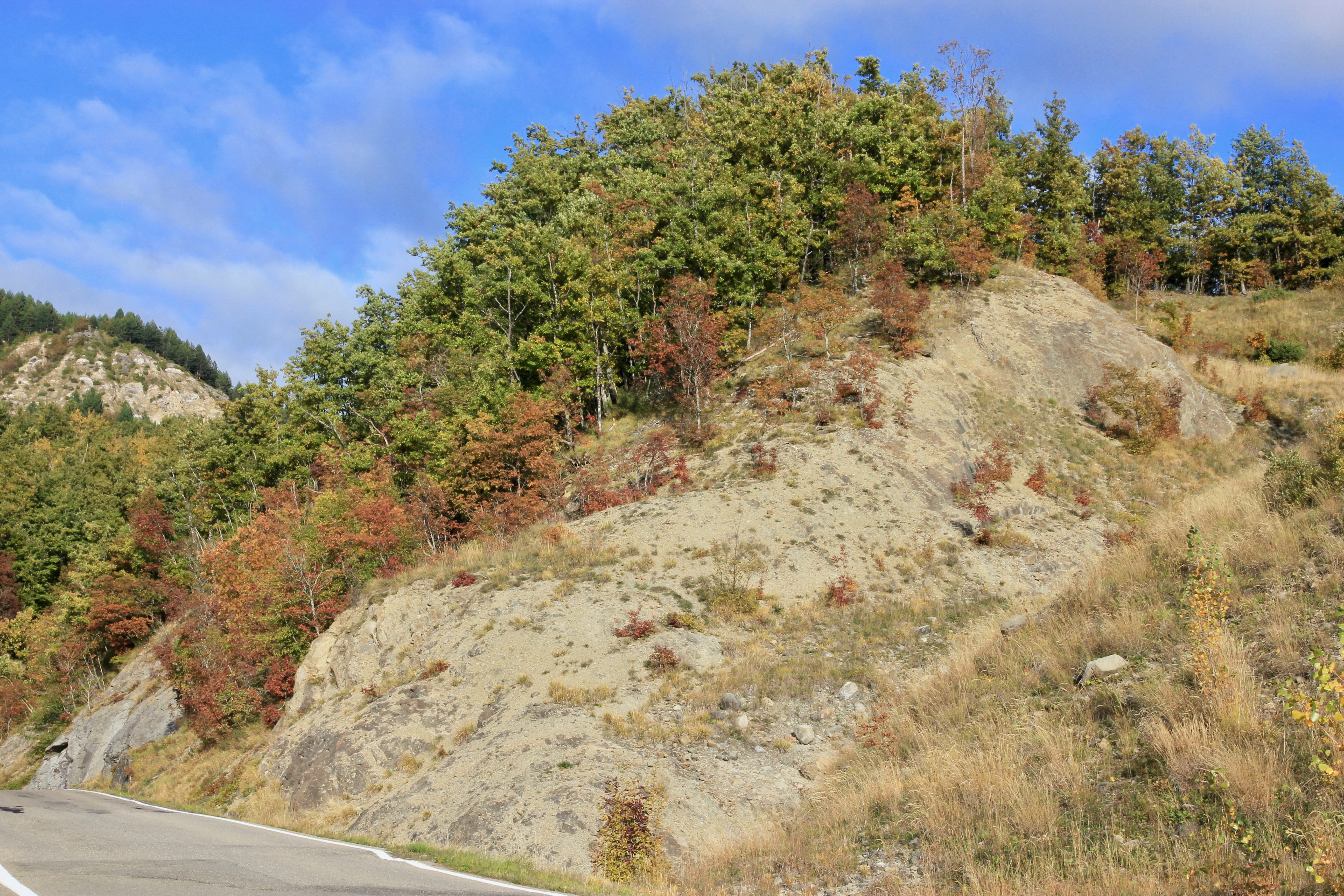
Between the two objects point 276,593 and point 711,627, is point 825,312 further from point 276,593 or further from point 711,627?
point 276,593

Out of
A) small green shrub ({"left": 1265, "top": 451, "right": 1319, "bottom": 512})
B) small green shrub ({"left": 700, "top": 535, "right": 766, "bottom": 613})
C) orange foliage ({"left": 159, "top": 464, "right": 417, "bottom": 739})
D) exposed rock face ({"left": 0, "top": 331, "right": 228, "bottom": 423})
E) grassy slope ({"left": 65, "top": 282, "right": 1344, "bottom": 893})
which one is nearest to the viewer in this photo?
grassy slope ({"left": 65, "top": 282, "right": 1344, "bottom": 893})

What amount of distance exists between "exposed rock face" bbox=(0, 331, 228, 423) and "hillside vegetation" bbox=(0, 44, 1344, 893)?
447ft

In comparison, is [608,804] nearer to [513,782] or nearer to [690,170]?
[513,782]

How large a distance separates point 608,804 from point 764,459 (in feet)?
59.0

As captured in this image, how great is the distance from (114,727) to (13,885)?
1624 inches

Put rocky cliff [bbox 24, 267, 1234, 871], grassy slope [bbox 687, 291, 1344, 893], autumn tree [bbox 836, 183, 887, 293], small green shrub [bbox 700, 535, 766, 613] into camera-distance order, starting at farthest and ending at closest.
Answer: autumn tree [bbox 836, 183, 887, 293] < small green shrub [bbox 700, 535, 766, 613] < rocky cliff [bbox 24, 267, 1234, 871] < grassy slope [bbox 687, 291, 1344, 893]

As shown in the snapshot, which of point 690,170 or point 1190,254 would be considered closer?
point 690,170

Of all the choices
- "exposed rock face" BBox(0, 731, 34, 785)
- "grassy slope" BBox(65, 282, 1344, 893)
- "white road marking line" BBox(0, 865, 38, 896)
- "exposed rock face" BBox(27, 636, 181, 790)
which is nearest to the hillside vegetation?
"grassy slope" BBox(65, 282, 1344, 893)

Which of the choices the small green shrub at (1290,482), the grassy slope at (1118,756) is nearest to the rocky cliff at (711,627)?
the grassy slope at (1118,756)

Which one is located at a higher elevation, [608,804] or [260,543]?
[260,543]

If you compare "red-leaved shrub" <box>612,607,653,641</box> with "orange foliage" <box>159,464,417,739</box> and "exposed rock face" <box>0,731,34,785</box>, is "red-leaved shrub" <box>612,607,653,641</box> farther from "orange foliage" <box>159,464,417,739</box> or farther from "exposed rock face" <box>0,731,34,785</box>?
"exposed rock face" <box>0,731,34,785</box>

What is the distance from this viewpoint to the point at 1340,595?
A: 29.6ft

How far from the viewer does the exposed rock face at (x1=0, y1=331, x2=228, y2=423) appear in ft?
576

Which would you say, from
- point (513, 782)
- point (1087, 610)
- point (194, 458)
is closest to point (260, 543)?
point (194, 458)
